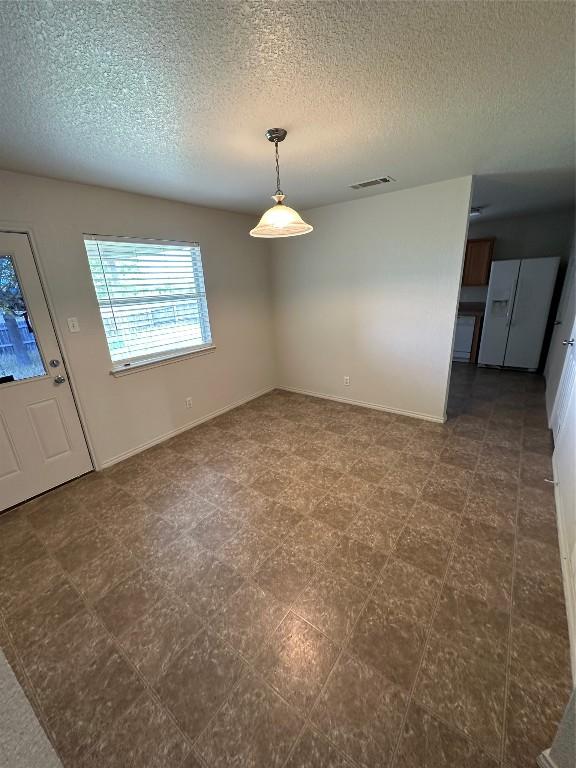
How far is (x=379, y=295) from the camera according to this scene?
3453mm

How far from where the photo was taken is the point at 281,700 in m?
1.20

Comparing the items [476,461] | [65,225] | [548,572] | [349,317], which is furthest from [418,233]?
[65,225]

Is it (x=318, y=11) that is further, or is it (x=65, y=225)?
(x=65, y=225)

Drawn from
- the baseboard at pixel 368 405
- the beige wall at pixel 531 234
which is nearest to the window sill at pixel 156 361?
the baseboard at pixel 368 405

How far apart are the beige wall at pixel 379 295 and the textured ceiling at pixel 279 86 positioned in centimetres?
72

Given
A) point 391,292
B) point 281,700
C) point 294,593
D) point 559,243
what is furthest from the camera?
point 559,243

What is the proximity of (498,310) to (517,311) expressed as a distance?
26cm

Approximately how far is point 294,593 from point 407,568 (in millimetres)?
668

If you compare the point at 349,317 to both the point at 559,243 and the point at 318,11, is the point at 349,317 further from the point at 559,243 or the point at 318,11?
the point at 559,243

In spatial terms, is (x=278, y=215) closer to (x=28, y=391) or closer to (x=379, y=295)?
(x=379, y=295)

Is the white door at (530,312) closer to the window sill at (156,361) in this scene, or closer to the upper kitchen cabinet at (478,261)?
the upper kitchen cabinet at (478,261)

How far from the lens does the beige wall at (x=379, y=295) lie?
297 cm

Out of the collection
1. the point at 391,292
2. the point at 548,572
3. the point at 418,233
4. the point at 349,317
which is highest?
the point at 418,233

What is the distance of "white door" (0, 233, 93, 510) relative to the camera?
2.20 metres
